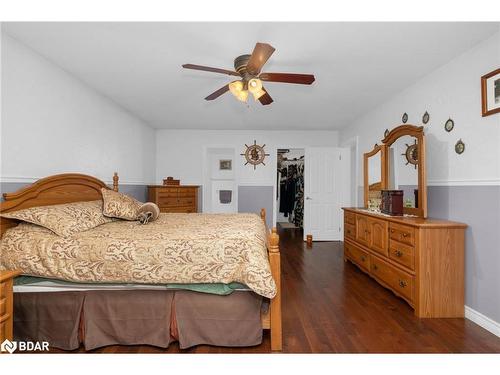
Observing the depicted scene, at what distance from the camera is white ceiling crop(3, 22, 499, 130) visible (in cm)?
196

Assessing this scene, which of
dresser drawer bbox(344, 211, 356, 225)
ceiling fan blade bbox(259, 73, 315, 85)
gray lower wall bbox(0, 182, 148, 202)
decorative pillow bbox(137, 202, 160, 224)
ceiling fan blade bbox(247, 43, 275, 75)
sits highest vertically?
ceiling fan blade bbox(247, 43, 275, 75)

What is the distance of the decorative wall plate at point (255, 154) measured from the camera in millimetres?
5605

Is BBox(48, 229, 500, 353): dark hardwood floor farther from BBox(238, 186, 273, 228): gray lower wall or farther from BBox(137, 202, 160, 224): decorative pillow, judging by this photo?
BBox(238, 186, 273, 228): gray lower wall

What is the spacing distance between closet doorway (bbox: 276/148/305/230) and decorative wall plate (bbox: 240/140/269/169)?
111 cm

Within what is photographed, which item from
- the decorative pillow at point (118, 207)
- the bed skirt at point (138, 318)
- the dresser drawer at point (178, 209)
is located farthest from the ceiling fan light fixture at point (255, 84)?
the dresser drawer at point (178, 209)

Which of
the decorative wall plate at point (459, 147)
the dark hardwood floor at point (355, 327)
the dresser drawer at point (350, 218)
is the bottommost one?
the dark hardwood floor at point (355, 327)

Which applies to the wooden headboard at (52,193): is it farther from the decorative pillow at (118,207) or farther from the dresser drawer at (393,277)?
the dresser drawer at (393,277)

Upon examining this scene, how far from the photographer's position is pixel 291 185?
6.91 metres

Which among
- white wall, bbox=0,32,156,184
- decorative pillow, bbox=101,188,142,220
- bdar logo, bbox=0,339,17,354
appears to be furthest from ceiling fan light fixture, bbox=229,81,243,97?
bdar logo, bbox=0,339,17,354

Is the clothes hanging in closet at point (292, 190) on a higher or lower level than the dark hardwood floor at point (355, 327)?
higher
